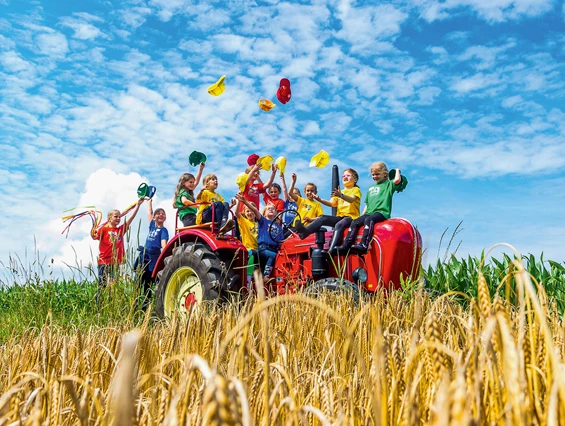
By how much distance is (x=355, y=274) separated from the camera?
5.23 m

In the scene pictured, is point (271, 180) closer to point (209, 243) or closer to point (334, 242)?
point (209, 243)

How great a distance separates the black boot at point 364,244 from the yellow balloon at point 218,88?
347 centimetres

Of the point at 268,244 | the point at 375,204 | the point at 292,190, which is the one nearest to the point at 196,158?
the point at 292,190

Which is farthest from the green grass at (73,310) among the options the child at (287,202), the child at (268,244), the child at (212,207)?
the child at (287,202)

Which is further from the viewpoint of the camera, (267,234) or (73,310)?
(267,234)

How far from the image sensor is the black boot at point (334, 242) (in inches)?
210

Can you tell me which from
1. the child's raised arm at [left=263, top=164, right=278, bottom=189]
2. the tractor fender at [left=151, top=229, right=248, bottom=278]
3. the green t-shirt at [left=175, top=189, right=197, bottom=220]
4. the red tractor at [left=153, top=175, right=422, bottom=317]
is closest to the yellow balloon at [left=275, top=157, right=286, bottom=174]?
the child's raised arm at [left=263, top=164, right=278, bottom=189]

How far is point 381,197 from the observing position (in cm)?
599

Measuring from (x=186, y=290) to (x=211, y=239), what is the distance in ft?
2.19

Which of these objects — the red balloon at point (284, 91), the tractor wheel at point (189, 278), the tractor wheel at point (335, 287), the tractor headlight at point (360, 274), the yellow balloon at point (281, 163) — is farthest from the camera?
the red balloon at point (284, 91)

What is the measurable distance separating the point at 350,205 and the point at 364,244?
175 centimetres

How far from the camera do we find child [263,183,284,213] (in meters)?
8.59

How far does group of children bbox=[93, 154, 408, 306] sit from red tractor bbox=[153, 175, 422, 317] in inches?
5.9

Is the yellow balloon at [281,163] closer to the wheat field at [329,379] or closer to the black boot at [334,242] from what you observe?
the black boot at [334,242]
